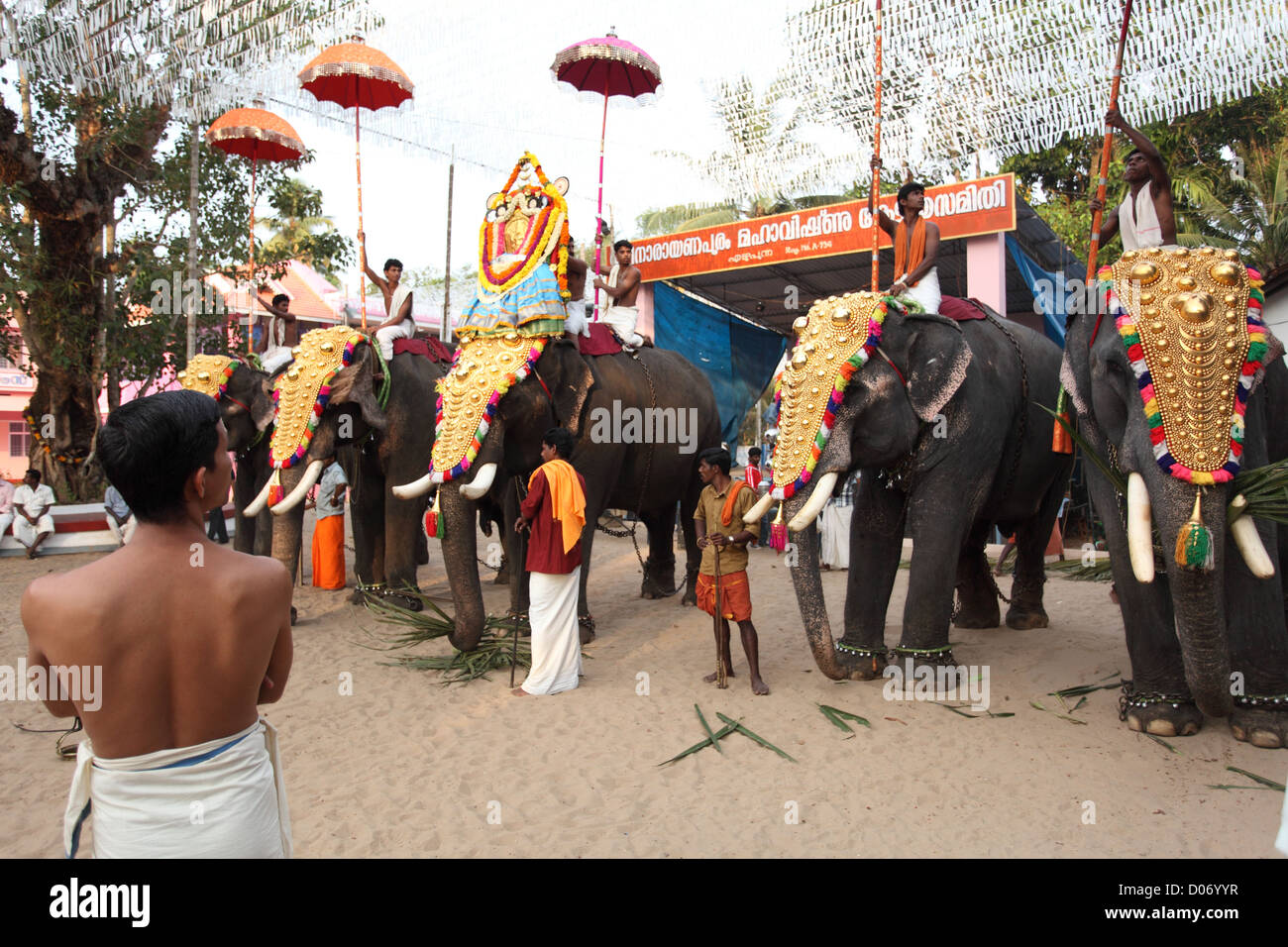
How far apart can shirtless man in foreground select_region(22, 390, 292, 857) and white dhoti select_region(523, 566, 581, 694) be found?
13.0 feet

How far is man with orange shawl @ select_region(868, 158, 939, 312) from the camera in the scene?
6559 millimetres

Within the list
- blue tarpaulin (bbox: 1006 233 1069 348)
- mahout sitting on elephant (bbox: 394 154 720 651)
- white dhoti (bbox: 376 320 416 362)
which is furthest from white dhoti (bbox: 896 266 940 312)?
blue tarpaulin (bbox: 1006 233 1069 348)

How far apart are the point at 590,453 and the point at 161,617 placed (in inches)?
216

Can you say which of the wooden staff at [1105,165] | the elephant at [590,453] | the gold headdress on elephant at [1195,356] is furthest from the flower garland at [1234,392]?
the elephant at [590,453]

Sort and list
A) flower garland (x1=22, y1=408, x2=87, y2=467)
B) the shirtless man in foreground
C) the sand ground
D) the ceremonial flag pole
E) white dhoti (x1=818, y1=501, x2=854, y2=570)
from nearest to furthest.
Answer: the shirtless man in foreground
the sand ground
the ceremonial flag pole
white dhoti (x1=818, y1=501, x2=854, y2=570)
flower garland (x1=22, y1=408, x2=87, y2=467)

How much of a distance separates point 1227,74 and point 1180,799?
26.5 ft

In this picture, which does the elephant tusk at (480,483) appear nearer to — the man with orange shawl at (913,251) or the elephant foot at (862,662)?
the elephant foot at (862,662)

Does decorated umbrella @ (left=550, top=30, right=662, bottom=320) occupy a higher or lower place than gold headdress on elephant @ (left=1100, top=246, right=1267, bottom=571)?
higher

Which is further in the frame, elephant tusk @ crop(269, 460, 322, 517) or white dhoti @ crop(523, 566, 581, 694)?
elephant tusk @ crop(269, 460, 322, 517)

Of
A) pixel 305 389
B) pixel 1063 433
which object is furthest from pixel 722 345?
pixel 1063 433

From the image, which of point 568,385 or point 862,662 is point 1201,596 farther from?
point 568,385

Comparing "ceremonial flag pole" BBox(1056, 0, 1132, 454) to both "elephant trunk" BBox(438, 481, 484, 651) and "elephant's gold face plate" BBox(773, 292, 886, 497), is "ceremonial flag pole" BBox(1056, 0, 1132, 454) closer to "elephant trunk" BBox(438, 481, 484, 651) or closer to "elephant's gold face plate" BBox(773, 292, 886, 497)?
"elephant's gold face plate" BBox(773, 292, 886, 497)

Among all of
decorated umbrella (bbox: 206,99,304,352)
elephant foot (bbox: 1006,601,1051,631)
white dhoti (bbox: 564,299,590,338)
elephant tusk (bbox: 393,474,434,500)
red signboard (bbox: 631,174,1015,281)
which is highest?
decorated umbrella (bbox: 206,99,304,352)

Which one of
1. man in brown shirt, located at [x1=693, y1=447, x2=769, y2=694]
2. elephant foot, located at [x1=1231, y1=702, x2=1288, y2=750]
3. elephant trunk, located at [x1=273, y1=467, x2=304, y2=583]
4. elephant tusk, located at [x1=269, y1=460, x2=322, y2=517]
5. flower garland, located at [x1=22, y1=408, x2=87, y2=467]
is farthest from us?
flower garland, located at [x1=22, y1=408, x2=87, y2=467]
